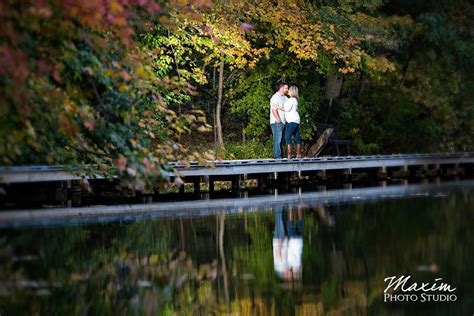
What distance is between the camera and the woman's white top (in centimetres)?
2466

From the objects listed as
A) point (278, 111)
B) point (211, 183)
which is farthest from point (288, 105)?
point (211, 183)

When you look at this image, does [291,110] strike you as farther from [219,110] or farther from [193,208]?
[193,208]

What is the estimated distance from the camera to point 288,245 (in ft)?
41.2

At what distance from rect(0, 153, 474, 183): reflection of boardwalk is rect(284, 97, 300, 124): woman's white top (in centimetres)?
97

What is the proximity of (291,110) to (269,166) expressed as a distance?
140cm

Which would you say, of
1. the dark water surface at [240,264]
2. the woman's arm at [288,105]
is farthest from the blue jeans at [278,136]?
the dark water surface at [240,264]

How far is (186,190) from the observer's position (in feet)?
→ 86.4

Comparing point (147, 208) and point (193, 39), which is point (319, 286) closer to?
point (147, 208)

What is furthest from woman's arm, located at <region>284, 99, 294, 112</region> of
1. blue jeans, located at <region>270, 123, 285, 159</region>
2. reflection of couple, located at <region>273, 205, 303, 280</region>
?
reflection of couple, located at <region>273, 205, 303, 280</region>

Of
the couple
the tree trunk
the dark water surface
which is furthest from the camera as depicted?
the tree trunk

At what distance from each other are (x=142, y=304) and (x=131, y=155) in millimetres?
2681

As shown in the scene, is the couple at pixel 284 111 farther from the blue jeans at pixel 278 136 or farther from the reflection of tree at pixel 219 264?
the reflection of tree at pixel 219 264

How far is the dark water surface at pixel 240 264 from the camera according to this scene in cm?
852

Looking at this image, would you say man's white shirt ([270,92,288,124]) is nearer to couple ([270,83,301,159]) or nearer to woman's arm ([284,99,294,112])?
couple ([270,83,301,159])
